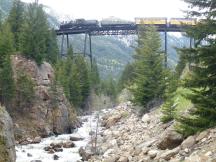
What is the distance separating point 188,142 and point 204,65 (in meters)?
3.45

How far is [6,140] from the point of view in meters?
26.7

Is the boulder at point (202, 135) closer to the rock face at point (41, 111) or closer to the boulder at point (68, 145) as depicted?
the boulder at point (68, 145)

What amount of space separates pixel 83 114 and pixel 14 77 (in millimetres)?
31549

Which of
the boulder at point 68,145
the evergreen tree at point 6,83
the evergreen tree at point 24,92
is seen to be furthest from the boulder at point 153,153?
the evergreen tree at point 24,92

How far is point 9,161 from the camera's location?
26.1 m

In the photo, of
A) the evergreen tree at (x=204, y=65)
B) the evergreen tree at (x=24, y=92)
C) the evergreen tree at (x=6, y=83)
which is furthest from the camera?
the evergreen tree at (x=24, y=92)

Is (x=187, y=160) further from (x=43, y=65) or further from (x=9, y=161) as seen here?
(x=43, y=65)

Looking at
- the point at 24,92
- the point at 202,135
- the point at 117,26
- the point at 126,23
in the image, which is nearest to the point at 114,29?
the point at 117,26

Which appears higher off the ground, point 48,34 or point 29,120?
point 48,34

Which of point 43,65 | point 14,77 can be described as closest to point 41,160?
point 14,77

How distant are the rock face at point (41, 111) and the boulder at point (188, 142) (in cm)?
3041

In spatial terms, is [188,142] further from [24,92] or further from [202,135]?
[24,92]

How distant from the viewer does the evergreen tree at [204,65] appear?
17766 mm

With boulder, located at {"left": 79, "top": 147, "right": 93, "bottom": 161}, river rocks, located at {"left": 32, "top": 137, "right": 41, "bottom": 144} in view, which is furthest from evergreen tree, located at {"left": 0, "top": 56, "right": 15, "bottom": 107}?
boulder, located at {"left": 79, "top": 147, "right": 93, "bottom": 161}
